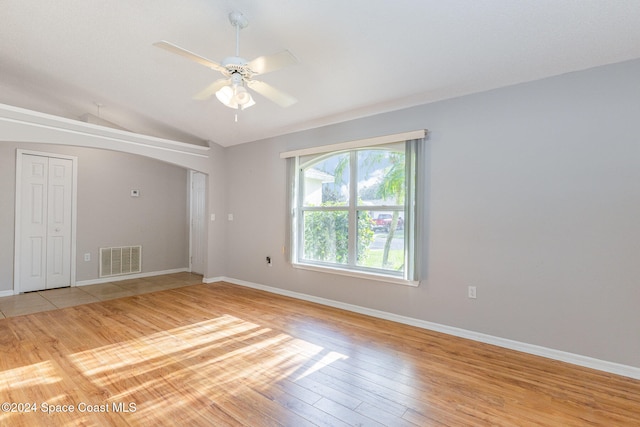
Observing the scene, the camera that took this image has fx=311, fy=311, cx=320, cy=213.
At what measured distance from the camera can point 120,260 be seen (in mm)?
5848

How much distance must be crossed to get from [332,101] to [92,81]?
303 cm

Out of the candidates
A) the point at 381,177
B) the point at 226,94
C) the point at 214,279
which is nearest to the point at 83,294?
the point at 214,279

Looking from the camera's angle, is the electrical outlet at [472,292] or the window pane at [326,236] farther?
the window pane at [326,236]

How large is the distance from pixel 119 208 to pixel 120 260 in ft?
3.21

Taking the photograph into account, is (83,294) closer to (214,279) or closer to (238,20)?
(214,279)

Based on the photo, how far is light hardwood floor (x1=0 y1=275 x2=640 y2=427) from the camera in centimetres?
195

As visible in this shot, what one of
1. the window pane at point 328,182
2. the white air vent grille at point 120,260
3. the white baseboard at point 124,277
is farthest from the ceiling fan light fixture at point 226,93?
the white baseboard at point 124,277

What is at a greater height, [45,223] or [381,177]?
[381,177]

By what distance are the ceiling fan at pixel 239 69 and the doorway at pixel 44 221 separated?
3977mm

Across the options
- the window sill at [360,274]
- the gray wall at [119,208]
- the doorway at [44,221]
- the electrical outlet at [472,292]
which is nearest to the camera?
the electrical outlet at [472,292]

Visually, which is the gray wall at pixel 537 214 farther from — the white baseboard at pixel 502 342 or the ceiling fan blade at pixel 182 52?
the ceiling fan blade at pixel 182 52

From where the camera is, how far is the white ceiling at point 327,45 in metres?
2.31

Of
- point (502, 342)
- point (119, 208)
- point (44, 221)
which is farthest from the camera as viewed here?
point (119, 208)

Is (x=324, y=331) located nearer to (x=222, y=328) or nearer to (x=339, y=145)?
(x=222, y=328)
